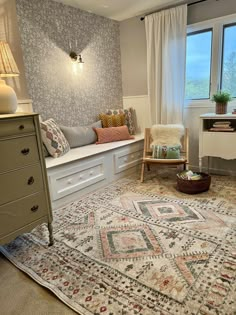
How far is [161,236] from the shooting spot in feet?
6.15

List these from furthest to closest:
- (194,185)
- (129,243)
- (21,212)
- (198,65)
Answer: (198,65)
(194,185)
(129,243)
(21,212)

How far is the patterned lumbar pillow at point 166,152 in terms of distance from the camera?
299 centimetres

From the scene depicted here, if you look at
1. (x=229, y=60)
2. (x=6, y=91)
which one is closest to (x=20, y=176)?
(x=6, y=91)

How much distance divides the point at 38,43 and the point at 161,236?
100 inches

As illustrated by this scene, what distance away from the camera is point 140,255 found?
1.66 meters

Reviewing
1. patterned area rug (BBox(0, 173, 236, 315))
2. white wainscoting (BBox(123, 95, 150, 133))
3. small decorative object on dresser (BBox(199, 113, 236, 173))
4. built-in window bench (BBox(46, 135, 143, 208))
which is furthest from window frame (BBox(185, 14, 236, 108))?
patterned area rug (BBox(0, 173, 236, 315))

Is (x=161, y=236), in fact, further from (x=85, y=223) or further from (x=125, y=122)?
(x=125, y=122)

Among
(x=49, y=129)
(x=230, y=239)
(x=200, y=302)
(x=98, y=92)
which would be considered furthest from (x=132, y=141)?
(x=200, y=302)

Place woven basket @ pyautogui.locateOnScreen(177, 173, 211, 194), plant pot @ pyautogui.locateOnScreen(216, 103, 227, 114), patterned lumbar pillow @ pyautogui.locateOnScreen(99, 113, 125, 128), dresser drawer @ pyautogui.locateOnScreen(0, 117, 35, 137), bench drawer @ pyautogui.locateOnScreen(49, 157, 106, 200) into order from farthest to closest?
patterned lumbar pillow @ pyautogui.locateOnScreen(99, 113, 125, 128), plant pot @ pyautogui.locateOnScreen(216, 103, 227, 114), woven basket @ pyautogui.locateOnScreen(177, 173, 211, 194), bench drawer @ pyautogui.locateOnScreen(49, 157, 106, 200), dresser drawer @ pyautogui.locateOnScreen(0, 117, 35, 137)

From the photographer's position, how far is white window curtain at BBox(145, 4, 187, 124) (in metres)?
3.17

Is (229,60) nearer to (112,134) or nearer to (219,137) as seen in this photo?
(219,137)

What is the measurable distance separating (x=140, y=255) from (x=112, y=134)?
2.05 metres

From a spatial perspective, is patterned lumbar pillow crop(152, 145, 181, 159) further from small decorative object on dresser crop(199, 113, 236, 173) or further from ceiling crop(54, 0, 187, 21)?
ceiling crop(54, 0, 187, 21)

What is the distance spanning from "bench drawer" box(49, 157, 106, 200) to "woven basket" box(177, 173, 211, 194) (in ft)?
3.24
